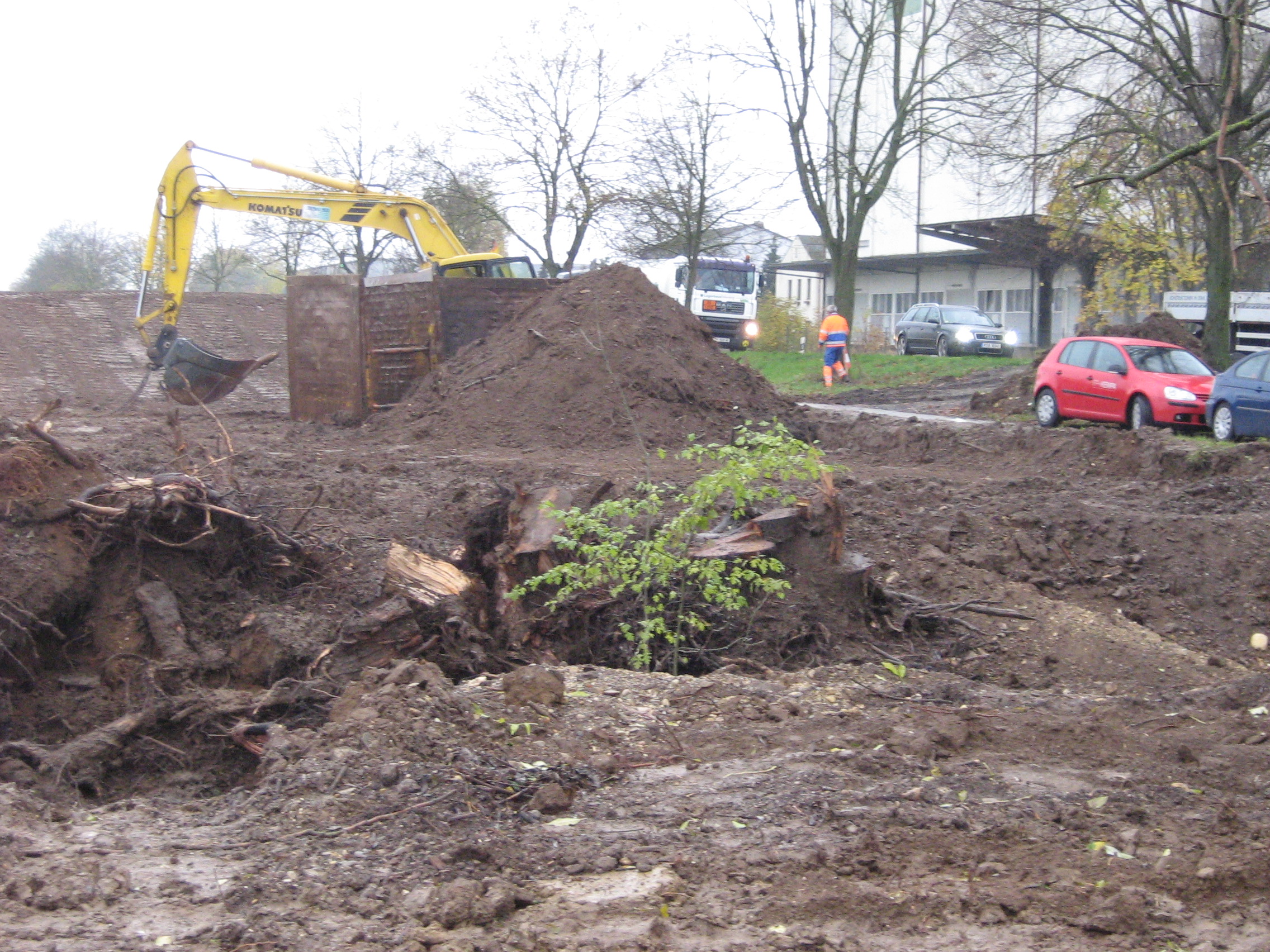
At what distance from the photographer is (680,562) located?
6570 millimetres

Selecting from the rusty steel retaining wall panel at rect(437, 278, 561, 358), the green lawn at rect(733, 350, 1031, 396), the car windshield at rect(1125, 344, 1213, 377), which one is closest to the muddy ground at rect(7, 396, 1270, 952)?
the rusty steel retaining wall panel at rect(437, 278, 561, 358)

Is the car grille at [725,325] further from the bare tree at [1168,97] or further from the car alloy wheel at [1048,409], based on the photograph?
the car alloy wheel at [1048,409]

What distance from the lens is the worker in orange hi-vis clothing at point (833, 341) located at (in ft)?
86.9

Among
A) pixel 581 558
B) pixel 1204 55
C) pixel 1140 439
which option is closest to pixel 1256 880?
pixel 581 558

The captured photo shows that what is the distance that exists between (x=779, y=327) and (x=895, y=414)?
19.8 meters

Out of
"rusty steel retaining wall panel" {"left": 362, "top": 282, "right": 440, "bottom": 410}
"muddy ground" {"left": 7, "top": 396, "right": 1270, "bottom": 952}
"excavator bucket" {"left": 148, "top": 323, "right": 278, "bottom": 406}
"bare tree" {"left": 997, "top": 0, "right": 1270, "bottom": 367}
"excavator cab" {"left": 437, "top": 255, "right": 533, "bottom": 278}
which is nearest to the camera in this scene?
"muddy ground" {"left": 7, "top": 396, "right": 1270, "bottom": 952}

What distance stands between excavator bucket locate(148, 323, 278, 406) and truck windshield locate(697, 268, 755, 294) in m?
23.4

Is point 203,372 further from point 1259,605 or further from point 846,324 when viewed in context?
point 846,324

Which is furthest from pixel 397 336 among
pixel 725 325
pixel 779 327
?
pixel 779 327

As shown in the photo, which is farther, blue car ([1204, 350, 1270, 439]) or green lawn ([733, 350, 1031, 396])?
green lawn ([733, 350, 1031, 396])

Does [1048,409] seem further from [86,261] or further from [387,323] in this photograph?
[86,261]

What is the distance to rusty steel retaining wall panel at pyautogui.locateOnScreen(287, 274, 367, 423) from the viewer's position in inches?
643

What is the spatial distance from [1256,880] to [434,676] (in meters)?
3.42

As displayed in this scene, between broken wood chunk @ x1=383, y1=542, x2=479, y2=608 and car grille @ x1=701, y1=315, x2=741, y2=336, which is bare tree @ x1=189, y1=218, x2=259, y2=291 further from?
broken wood chunk @ x1=383, y1=542, x2=479, y2=608
